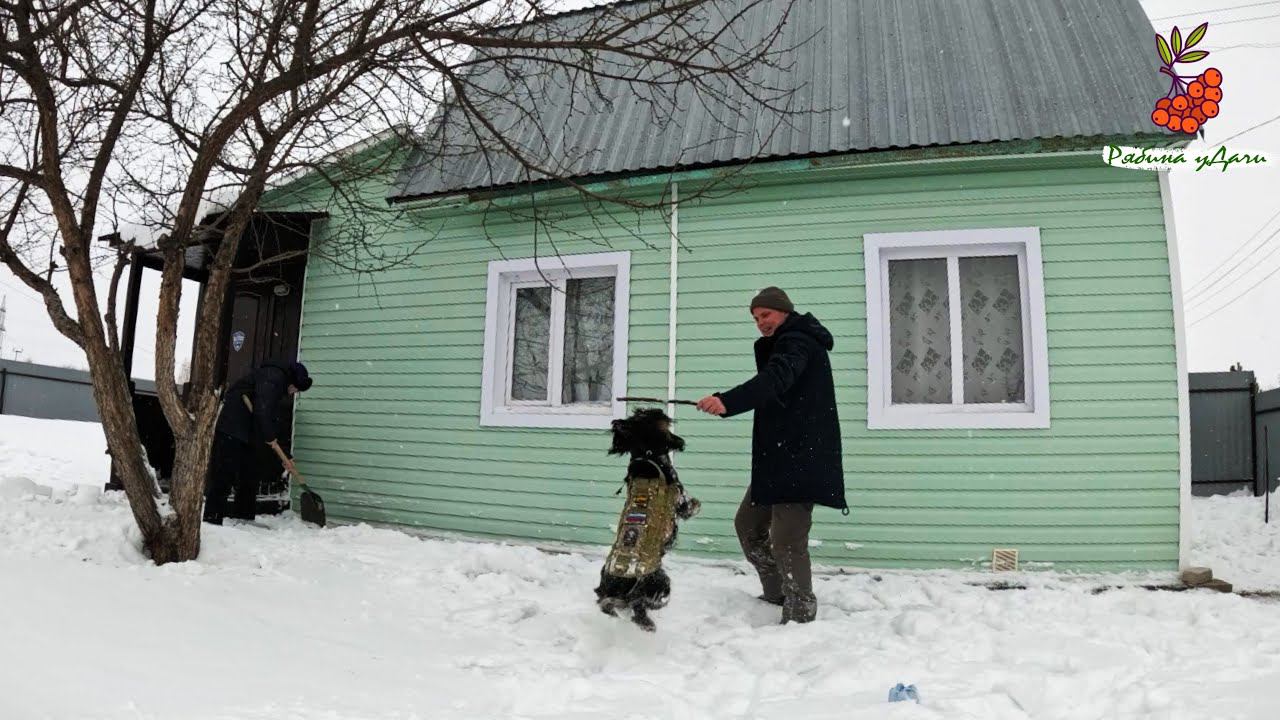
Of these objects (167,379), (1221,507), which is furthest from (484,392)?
(1221,507)

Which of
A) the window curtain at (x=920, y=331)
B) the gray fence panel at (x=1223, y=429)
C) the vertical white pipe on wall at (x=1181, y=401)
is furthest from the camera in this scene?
the gray fence panel at (x=1223, y=429)

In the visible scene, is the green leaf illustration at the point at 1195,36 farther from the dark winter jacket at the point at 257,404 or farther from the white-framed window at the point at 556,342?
the dark winter jacket at the point at 257,404

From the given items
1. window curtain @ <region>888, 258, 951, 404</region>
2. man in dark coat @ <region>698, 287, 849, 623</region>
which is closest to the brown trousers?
man in dark coat @ <region>698, 287, 849, 623</region>

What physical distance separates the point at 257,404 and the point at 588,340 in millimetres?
3027

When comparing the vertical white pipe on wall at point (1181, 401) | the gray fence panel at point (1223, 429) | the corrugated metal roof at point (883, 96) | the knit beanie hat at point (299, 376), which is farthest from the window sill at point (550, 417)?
the gray fence panel at point (1223, 429)

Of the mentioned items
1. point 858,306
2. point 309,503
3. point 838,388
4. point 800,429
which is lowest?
point 309,503

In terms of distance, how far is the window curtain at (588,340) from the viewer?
6668mm

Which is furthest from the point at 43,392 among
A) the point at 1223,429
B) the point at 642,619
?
the point at 1223,429

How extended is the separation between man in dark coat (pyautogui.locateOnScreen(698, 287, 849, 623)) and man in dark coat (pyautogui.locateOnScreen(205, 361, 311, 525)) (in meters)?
4.72

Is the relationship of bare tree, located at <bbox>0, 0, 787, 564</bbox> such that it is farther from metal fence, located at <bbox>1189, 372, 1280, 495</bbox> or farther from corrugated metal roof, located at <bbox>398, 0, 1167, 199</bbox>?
metal fence, located at <bbox>1189, 372, 1280, 495</bbox>

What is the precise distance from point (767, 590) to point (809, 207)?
314 centimetres

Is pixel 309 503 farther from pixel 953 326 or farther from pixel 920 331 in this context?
pixel 953 326

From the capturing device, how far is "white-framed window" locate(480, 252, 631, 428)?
21.4 ft

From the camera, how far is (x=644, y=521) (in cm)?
353
